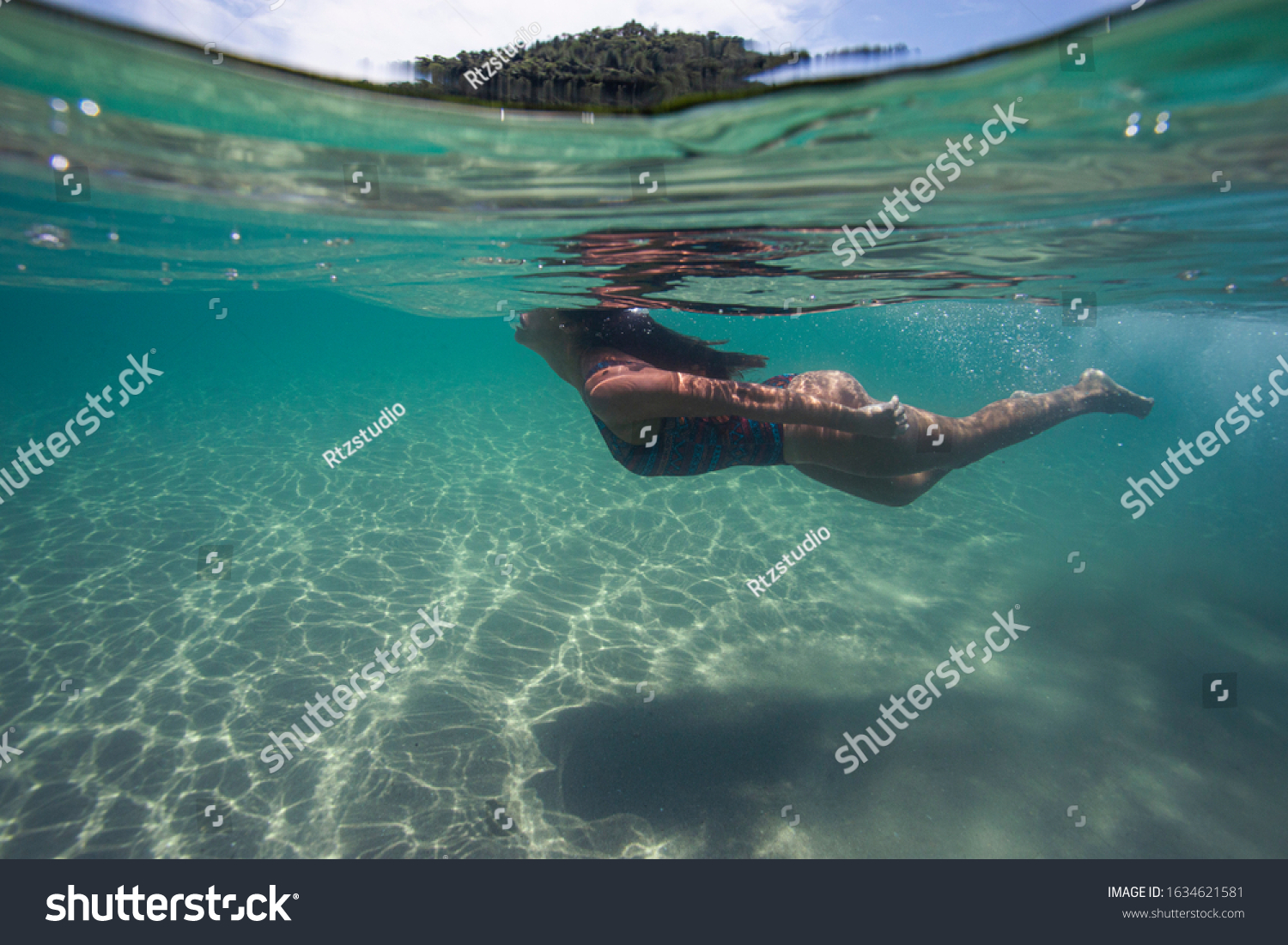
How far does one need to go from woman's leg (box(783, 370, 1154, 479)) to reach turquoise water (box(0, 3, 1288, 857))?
2.57 m

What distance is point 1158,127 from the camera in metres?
4.68

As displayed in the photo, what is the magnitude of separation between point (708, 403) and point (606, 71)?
2827 millimetres

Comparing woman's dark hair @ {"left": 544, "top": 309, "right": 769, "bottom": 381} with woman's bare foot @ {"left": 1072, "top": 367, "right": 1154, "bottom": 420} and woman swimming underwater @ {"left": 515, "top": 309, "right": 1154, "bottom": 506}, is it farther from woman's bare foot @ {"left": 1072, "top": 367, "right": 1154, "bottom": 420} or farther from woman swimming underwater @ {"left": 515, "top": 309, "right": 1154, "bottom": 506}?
woman's bare foot @ {"left": 1072, "top": 367, "right": 1154, "bottom": 420}

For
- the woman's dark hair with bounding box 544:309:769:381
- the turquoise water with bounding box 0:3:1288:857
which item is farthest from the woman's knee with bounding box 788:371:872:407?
the turquoise water with bounding box 0:3:1288:857

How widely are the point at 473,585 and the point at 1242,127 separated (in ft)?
33.8

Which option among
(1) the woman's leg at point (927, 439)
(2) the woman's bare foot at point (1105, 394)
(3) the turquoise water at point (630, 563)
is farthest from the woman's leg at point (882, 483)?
(2) the woman's bare foot at point (1105, 394)

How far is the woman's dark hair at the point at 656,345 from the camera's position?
17.5 feet

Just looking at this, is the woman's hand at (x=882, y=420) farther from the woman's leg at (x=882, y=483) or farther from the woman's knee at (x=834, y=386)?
the woman's leg at (x=882, y=483)

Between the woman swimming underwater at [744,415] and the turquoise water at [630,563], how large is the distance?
1919mm

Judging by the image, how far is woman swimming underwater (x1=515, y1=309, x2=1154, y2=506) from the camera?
159 inches

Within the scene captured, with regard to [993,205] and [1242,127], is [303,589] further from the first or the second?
[1242,127]

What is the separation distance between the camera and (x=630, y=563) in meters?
9.28
